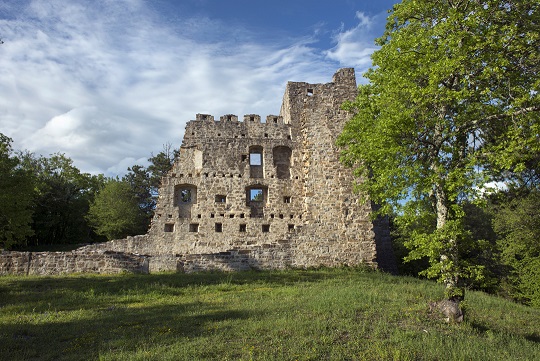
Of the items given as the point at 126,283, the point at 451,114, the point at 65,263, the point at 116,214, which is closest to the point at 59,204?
the point at 116,214

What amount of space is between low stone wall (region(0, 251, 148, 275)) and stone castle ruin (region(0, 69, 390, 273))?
92 mm

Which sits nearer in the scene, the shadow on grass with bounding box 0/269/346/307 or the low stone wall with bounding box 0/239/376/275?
the shadow on grass with bounding box 0/269/346/307

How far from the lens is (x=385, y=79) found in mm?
10664

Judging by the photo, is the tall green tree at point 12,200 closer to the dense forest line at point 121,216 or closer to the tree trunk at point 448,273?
the dense forest line at point 121,216

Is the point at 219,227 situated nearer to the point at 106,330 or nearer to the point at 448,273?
the point at 106,330

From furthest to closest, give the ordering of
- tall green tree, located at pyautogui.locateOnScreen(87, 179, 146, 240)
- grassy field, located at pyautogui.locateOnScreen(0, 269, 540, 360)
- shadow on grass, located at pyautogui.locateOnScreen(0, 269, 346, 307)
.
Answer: tall green tree, located at pyautogui.locateOnScreen(87, 179, 146, 240), shadow on grass, located at pyautogui.locateOnScreen(0, 269, 346, 307), grassy field, located at pyautogui.locateOnScreen(0, 269, 540, 360)

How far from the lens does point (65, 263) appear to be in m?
16.8

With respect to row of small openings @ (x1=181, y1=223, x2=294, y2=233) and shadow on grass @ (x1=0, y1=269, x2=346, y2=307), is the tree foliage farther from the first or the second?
row of small openings @ (x1=181, y1=223, x2=294, y2=233)

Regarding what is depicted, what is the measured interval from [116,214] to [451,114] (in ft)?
92.7

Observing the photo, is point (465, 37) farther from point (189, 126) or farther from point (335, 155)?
point (189, 126)

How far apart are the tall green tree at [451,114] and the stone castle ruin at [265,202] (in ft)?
25.0

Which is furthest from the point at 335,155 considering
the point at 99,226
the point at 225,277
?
the point at 99,226

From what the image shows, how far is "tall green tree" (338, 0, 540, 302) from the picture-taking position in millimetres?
8930

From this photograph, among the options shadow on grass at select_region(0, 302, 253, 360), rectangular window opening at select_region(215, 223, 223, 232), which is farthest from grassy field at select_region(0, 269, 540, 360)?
rectangular window opening at select_region(215, 223, 223, 232)
